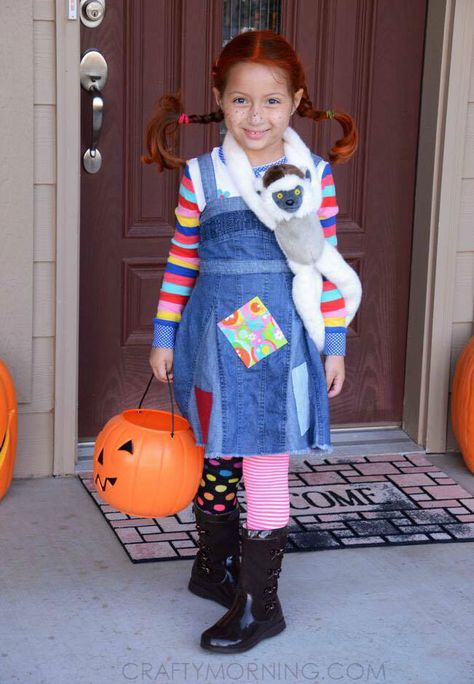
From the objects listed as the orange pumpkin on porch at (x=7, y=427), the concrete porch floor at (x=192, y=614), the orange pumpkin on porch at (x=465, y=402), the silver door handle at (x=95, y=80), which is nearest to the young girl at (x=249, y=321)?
the concrete porch floor at (x=192, y=614)

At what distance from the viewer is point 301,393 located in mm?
2951

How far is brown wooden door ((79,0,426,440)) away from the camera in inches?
163

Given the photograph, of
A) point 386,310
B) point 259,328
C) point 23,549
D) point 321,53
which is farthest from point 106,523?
point 321,53

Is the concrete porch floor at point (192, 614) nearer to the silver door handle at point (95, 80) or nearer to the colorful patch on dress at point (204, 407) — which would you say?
the colorful patch on dress at point (204, 407)

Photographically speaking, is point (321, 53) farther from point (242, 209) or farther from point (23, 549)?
point (23, 549)

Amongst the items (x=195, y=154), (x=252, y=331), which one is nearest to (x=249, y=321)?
(x=252, y=331)

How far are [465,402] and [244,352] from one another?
1640mm

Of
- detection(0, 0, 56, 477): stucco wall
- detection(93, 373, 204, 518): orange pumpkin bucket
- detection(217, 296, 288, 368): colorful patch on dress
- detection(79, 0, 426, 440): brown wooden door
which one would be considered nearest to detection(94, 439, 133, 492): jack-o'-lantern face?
detection(93, 373, 204, 518): orange pumpkin bucket

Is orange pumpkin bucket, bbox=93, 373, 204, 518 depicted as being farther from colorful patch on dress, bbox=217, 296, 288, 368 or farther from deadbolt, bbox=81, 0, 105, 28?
deadbolt, bbox=81, 0, 105, 28

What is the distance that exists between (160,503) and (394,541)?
101 centimetres

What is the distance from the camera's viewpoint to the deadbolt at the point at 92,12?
396 cm

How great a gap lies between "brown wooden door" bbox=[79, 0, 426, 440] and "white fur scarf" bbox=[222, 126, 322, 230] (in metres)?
1.31

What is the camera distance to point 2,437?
3816 millimetres

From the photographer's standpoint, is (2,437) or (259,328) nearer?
(259,328)
